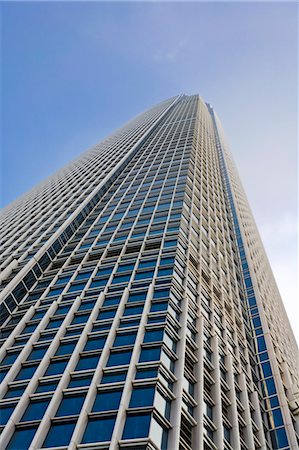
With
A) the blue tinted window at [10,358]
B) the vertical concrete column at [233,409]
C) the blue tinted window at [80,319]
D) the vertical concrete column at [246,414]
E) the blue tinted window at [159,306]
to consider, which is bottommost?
the vertical concrete column at [246,414]

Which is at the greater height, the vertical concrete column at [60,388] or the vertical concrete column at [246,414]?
the vertical concrete column at [60,388]

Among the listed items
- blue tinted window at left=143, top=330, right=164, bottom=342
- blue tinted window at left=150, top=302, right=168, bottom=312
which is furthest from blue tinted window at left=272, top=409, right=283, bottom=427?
blue tinted window at left=143, top=330, right=164, bottom=342

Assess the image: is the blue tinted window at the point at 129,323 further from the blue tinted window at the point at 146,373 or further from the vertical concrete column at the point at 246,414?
the vertical concrete column at the point at 246,414

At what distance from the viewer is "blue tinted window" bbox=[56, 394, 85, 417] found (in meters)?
28.3

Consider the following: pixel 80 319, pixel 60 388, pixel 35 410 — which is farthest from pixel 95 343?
pixel 35 410

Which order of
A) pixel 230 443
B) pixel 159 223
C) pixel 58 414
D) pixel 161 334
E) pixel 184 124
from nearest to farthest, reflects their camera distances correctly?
pixel 58 414 < pixel 230 443 < pixel 161 334 < pixel 159 223 < pixel 184 124

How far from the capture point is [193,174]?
260ft

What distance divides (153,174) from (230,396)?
4931cm

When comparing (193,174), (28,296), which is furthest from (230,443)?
(193,174)

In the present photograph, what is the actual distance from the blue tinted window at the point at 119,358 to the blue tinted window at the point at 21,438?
244 inches

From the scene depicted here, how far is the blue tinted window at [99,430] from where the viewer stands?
25.8 m

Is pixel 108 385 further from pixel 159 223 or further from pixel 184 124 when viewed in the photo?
pixel 184 124

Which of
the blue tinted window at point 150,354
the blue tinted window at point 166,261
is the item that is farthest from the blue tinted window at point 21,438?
the blue tinted window at point 166,261

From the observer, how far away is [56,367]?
1303 inches
